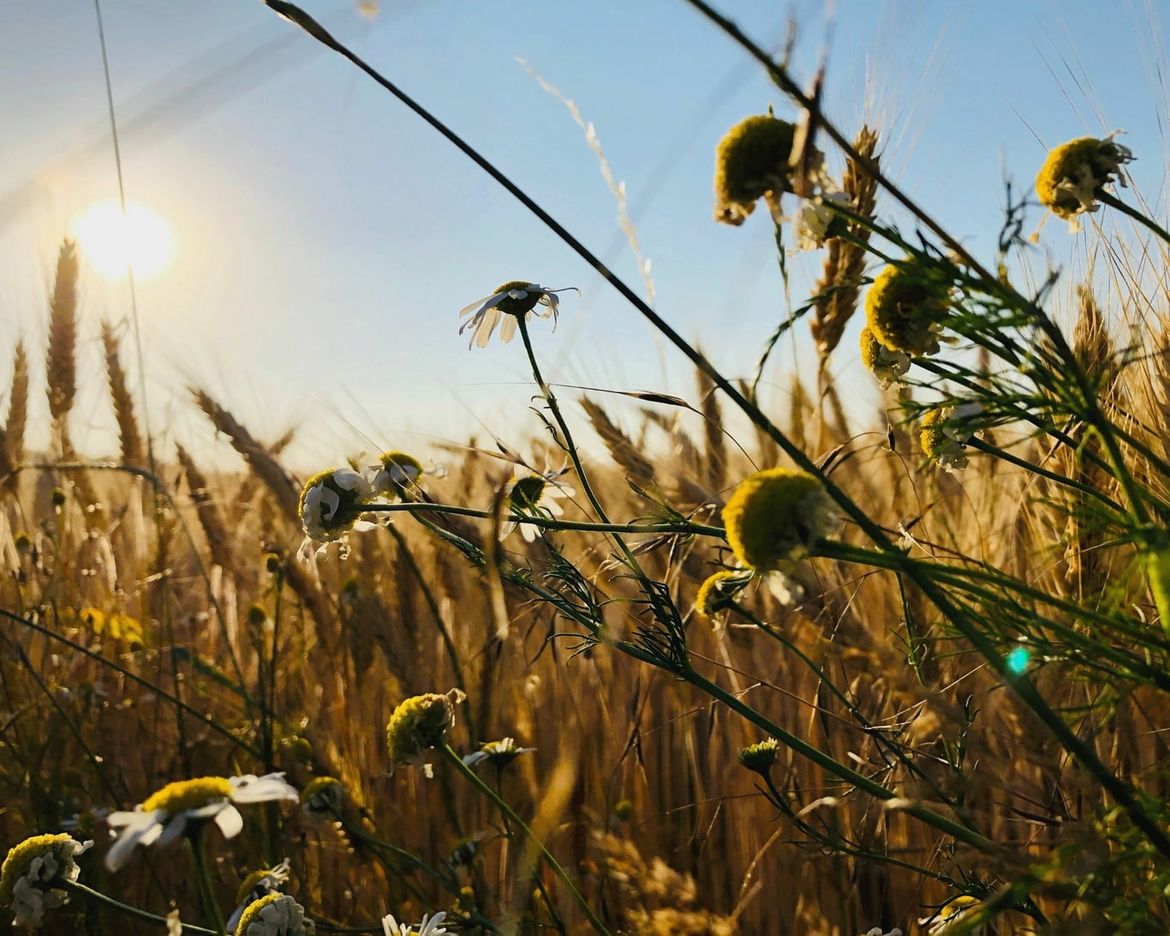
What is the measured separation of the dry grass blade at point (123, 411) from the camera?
7.42ft

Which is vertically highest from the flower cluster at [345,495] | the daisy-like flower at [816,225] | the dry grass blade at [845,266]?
the dry grass blade at [845,266]

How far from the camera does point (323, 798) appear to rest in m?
1.19

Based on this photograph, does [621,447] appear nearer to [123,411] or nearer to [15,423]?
[123,411]

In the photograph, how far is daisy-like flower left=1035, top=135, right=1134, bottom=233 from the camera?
70 cm

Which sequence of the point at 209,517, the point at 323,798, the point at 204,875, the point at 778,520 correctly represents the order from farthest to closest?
the point at 209,517 → the point at 323,798 → the point at 204,875 → the point at 778,520

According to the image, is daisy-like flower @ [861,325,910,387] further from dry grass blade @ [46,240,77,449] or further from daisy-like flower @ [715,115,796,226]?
dry grass blade @ [46,240,77,449]

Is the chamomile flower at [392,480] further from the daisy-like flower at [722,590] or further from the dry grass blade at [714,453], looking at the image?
the dry grass blade at [714,453]

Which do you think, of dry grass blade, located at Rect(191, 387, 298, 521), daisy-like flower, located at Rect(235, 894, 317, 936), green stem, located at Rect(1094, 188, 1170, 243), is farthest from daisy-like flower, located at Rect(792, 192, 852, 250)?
dry grass blade, located at Rect(191, 387, 298, 521)

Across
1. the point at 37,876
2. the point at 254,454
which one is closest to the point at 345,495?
the point at 37,876

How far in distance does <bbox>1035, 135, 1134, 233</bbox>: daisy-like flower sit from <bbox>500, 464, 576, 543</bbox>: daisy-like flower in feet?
1.41

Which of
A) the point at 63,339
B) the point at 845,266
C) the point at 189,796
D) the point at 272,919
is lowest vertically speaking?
the point at 272,919

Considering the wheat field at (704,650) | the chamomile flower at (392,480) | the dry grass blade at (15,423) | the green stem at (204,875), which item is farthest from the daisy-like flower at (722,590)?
the dry grass blade at (15,423)

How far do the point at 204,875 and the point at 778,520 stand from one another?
413 mm

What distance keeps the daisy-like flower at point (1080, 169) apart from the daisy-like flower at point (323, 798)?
3.24 ft
